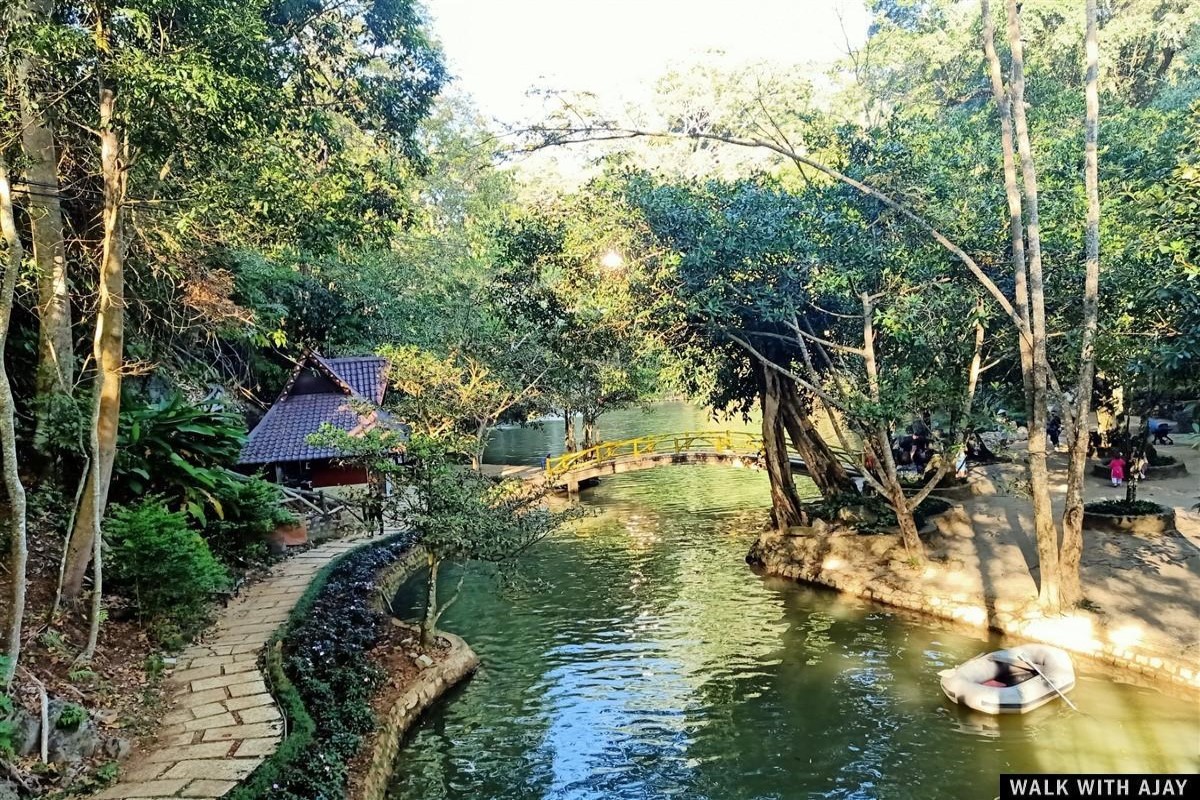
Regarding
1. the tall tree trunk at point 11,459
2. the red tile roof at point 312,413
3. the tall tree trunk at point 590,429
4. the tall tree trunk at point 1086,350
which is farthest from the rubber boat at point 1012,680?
the tall tree trunk at point 590,429

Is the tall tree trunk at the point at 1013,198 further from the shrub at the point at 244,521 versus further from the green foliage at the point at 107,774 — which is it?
the shrub at the point at 244,521

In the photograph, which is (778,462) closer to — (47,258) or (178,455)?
(178,455)

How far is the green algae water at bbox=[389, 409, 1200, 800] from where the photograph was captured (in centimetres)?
943

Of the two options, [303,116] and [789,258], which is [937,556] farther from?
[303,116]

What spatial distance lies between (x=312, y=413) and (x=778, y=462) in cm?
1238

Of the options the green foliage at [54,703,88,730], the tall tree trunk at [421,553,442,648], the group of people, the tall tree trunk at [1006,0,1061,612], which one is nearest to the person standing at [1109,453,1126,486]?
the group of people

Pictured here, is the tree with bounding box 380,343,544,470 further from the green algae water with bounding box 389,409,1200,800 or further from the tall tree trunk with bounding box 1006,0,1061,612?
the tall tree trunk with bounding box 1006,0,1061,612

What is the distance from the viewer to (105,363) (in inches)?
367

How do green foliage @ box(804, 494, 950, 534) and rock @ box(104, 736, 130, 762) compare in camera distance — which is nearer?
rock @ box(104, 736, 130, 762)

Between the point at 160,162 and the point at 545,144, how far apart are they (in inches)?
204

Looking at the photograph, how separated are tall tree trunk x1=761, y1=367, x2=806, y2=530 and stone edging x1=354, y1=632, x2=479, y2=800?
30.2 ft

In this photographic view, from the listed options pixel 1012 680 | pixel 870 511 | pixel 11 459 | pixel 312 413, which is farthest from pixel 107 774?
pixel 870 511

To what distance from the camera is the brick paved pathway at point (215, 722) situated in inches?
286

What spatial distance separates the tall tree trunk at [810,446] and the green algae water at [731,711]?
151 inches
